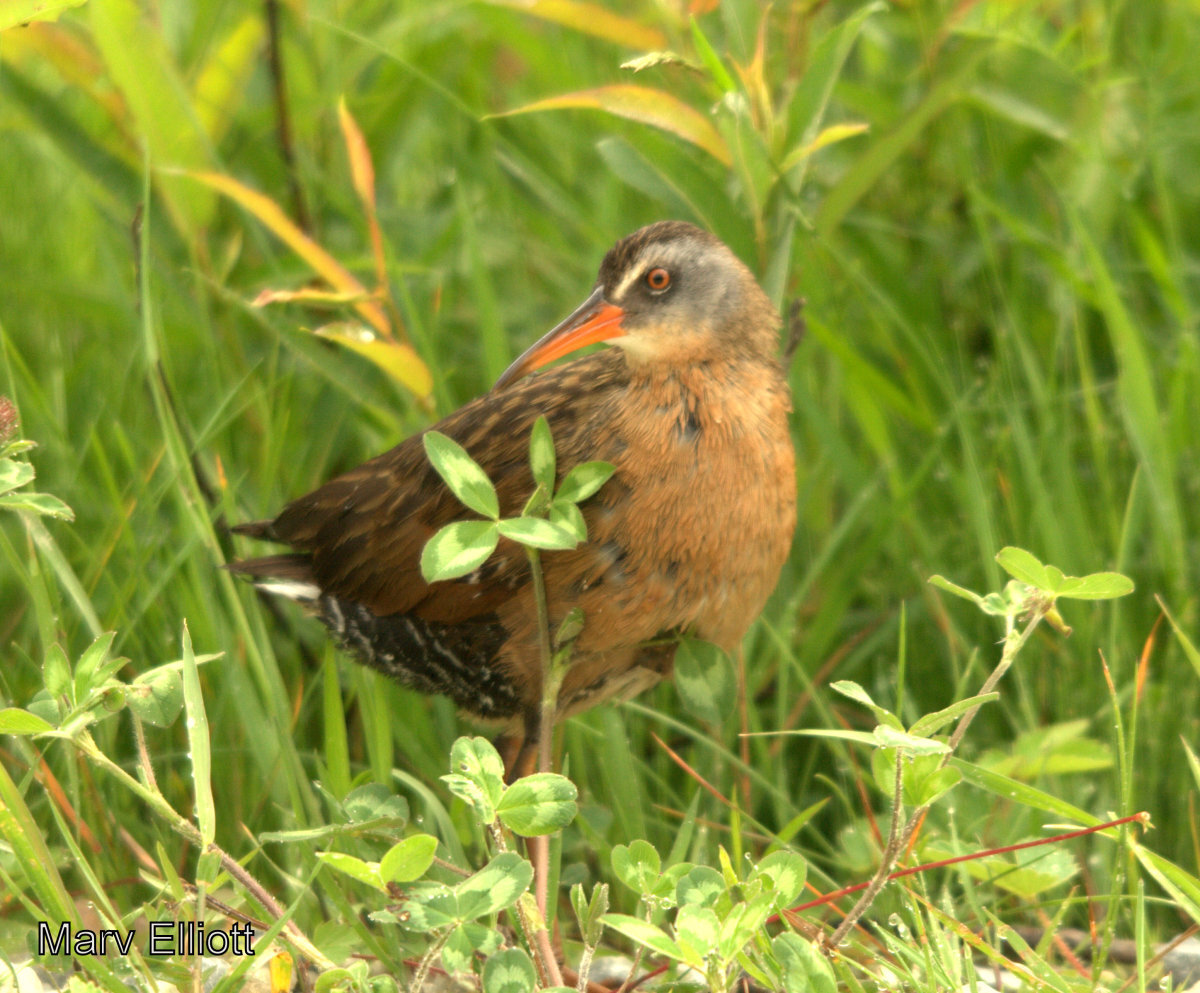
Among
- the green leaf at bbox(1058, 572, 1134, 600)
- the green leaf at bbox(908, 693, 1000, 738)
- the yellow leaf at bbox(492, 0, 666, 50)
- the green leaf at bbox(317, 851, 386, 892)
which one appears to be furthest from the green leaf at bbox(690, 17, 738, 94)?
the green leaf at bbox(317, 851, 386, 892)

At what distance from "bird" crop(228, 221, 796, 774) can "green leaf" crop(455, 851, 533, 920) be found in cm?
56

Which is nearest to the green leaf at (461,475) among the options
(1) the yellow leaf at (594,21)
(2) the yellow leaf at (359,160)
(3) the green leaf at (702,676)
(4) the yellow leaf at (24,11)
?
(3) the green leaf at (702,676)

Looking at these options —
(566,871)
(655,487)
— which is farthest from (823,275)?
(566,871)

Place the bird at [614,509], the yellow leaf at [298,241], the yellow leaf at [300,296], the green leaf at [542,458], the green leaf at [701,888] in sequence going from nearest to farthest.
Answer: the green leaf at [701,888], the green leaf at [542,458], the bird at [614,509], the yellow leaf at [300,296], the yellow leaf at [298,241]

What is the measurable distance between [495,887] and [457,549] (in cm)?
41

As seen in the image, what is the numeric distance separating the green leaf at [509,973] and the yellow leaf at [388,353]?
1.23 meters

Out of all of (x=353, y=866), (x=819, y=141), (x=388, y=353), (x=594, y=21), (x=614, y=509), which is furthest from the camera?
(x=594, y=21)

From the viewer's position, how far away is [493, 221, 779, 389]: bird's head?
221cm

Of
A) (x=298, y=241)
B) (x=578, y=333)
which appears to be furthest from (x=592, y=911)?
(x=298, y=241)

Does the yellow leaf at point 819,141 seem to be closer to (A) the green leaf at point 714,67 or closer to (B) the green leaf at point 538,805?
(A) the green leaf at point 714,67

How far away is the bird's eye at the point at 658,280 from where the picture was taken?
7.34 feet

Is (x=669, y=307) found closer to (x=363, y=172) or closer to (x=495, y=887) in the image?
(x=363, y=172)

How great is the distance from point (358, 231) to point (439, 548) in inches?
75.8

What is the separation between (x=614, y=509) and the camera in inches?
80.0
